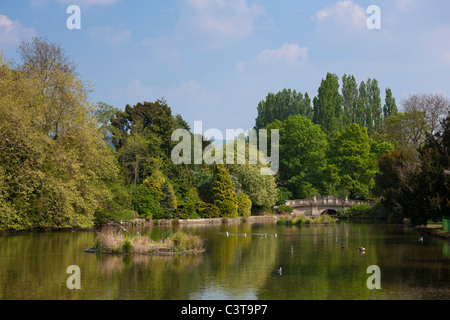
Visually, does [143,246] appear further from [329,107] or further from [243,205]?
[329,107]

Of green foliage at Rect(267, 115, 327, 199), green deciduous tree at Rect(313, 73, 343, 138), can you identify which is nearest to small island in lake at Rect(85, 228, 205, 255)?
green foliage at Rect(267, 115, 327, 199)

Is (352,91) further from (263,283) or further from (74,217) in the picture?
(263,283)

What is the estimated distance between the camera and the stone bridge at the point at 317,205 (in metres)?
76.2

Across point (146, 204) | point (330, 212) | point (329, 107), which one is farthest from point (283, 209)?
point (329, 107)

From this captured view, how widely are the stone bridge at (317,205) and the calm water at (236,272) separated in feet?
137

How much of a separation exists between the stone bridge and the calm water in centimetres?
4174

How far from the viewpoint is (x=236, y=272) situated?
23.0 m

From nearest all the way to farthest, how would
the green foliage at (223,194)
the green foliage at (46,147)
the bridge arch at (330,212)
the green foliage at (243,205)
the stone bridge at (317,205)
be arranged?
the green foliage at (46,147) < the green foliage at (223,194) < the green foliage at (243,205) < the stone bridge at (317,205) < the bridge arch at (330,212)

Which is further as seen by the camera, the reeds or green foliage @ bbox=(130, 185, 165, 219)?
green foliage @ bbox=(130, 185, 165, 219)

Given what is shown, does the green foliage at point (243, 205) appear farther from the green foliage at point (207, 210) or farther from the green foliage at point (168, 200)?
the green foliage at point (168, 200)

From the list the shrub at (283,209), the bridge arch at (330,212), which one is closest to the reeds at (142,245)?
the shrub at (283,209)

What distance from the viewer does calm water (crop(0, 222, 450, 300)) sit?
17875 mm

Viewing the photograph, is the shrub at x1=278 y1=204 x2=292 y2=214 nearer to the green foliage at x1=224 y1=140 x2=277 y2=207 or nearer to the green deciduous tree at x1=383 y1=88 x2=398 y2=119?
the green foliage at x1=224 y1=140 x2=277 y2=207

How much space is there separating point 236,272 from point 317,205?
184 feet
